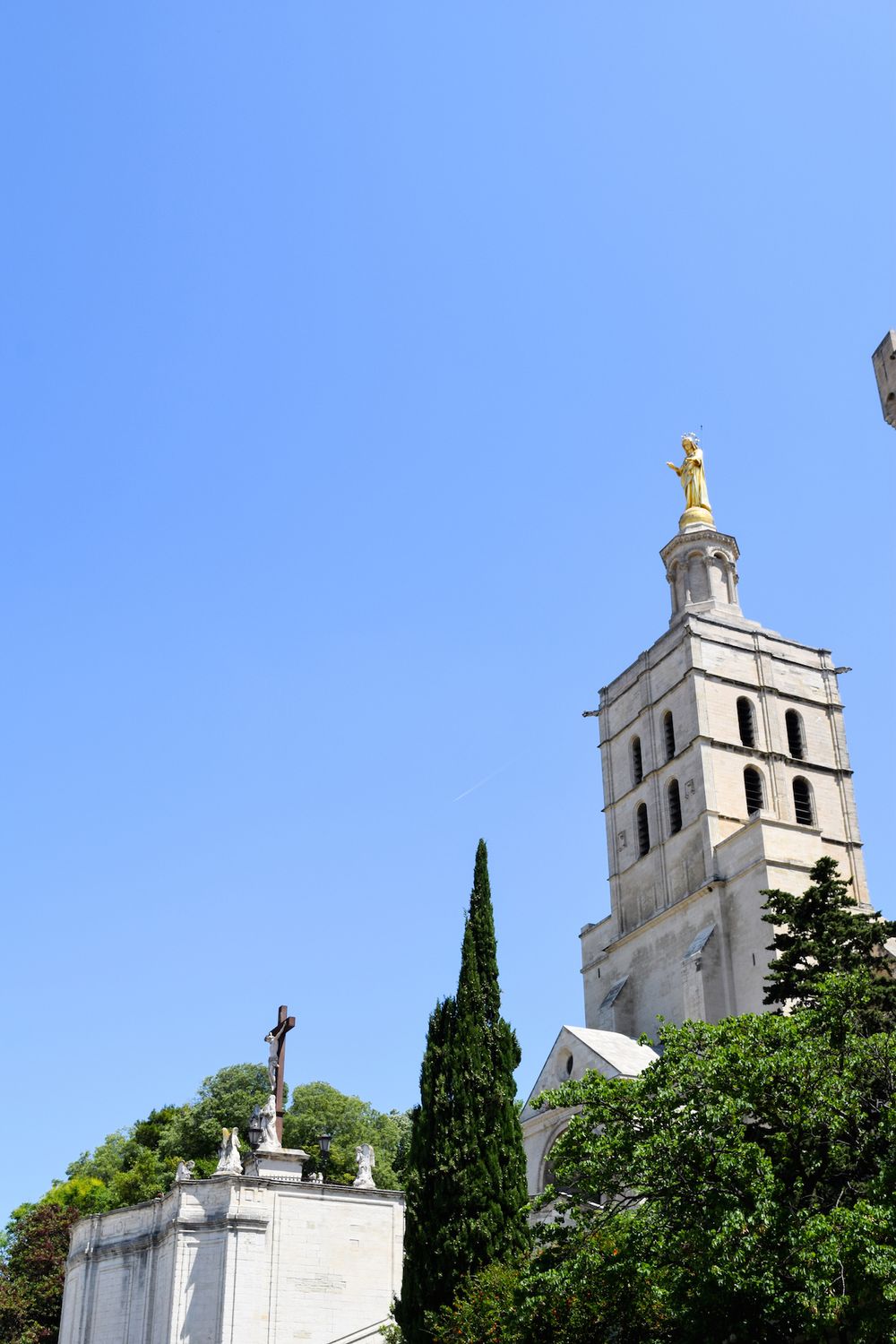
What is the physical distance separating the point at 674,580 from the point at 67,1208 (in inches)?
1250

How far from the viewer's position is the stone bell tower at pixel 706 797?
133 feet

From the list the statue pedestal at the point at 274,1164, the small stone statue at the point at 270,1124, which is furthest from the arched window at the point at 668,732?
the statue pedestal at the point at 274,1164

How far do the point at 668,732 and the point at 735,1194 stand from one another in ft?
107

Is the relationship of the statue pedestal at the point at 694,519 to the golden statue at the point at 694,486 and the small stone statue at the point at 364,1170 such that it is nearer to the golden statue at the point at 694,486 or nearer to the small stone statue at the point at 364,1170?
the golden statue at the point at 694,486

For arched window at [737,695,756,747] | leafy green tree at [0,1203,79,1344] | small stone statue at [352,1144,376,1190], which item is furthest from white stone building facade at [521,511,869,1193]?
leafy green tree at [0,1203,79,1344]

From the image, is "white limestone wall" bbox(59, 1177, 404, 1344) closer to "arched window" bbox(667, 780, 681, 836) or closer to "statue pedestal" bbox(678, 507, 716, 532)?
"arched window" bbox(667, 780, 681, 836)

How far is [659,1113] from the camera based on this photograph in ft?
58.5

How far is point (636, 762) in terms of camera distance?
50.1 meters

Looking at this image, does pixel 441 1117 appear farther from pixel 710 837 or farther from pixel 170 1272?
pixel 710 837

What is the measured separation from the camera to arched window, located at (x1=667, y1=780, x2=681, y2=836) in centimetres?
4631

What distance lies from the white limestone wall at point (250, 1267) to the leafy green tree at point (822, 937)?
35.6ft

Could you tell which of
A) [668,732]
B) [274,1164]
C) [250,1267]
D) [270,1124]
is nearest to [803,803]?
[668,732]

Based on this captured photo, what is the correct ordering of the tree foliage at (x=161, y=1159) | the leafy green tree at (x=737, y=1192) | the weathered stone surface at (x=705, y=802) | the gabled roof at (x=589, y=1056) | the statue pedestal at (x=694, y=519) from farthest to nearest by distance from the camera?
the statue pedestal at (x=694, y=519)
the tree foliage at (x=161, y=1159)
the weathered stone surface at (x=705, y=802)
the gabled roof at (x=589, y=1056)
the leafy green tree at (x=737, y=1192)

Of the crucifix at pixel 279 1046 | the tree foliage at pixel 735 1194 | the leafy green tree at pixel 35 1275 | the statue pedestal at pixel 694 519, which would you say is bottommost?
the tree foliage at pixel 735 1194
